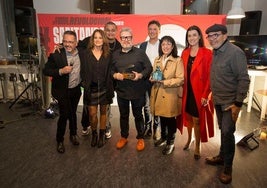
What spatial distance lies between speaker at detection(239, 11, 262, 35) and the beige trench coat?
12.0 feet

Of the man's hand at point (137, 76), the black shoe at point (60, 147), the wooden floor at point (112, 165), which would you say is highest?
the man's hand at point (137, 76)

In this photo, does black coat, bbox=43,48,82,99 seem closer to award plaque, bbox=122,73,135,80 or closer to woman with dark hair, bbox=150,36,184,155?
award plaque, bbox=122,73,135,80

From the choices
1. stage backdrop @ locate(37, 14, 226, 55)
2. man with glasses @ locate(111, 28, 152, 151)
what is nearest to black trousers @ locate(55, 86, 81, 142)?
man with glasses @ locate(111, 28, 152, 151)

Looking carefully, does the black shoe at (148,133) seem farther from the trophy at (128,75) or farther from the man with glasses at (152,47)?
the trophy at (128,75)

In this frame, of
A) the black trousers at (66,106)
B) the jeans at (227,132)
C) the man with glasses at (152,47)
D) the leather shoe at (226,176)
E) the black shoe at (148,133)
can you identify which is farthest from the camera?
the black shoe at (148,133)

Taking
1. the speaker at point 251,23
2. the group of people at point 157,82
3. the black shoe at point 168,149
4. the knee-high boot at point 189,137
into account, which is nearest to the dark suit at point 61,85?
the group of people at point 157,82

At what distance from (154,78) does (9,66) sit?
371 centimetres

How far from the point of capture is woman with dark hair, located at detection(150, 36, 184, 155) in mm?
2318

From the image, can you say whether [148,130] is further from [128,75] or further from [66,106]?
[66,106]

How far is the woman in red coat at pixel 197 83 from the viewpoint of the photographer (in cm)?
219

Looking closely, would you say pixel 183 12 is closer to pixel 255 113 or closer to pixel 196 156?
pixel 255 113

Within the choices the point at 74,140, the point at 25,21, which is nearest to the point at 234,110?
the point at 74,140

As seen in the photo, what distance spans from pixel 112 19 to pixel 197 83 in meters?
2.70

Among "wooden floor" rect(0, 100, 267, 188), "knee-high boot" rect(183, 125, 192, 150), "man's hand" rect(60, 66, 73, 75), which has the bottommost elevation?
"wooden floor" rect(0, 100, 267, 188)
